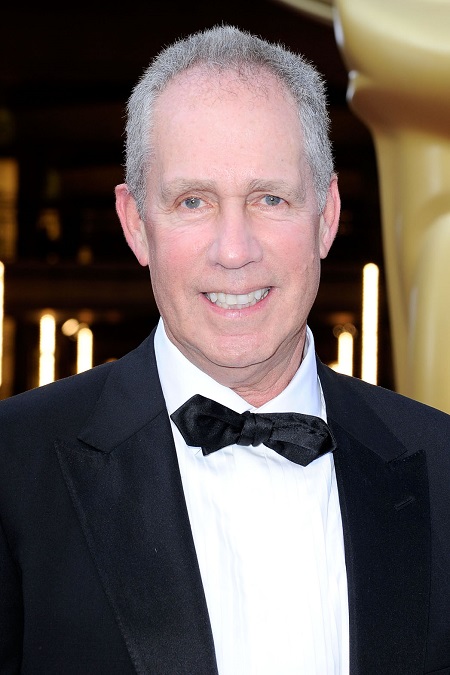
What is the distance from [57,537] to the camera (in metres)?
1.36

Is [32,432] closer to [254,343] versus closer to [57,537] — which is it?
[57,537]

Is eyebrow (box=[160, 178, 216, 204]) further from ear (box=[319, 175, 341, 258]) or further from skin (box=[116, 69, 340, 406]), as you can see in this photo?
ear (box=[319, 175, 341, 258])

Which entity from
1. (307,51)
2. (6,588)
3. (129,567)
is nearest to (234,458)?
(129,567)

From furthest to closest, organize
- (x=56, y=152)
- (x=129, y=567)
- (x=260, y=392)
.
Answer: (x=56, y=152)
(x=260, y=392)
(x=129, y=567)

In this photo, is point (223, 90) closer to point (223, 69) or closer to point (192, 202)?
point (223, 69)

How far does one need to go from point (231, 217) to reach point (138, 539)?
445mm

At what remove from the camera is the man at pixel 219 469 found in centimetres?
134

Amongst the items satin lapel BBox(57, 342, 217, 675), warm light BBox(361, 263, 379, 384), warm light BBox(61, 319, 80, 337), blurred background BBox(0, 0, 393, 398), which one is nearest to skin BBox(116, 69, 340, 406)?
satin lapel BBox(57, 342, 217, 675)

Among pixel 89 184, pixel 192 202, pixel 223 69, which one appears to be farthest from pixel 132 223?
pixel 89 184

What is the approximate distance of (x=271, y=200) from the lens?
144 cm

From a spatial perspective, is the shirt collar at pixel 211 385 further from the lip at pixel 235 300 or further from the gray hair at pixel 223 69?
the gray hair at pixel 223 69

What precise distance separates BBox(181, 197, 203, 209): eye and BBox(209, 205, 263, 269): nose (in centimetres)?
3

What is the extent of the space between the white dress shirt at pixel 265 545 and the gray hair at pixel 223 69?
266 mm

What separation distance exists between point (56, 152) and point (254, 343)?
13.3 meters
